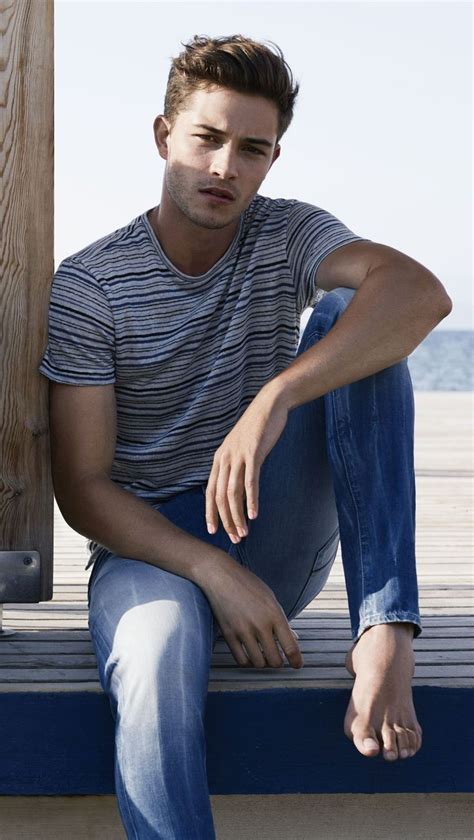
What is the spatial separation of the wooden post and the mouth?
289 millimetres

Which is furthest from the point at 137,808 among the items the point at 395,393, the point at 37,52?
the point at 37,52

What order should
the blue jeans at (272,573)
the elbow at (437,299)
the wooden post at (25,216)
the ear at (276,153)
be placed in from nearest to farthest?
1. the blue jeans at (272,573)
2. the elbow at (437,299)
3. the wooden post at (25,216)
4. the ear at (276,153)

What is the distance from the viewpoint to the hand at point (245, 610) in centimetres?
202

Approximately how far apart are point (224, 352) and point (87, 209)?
41.5m

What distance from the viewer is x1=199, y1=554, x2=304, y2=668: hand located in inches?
79.5

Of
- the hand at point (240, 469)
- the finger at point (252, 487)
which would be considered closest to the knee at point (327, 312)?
the hand at point (240, 469)

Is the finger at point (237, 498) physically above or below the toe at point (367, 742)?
above

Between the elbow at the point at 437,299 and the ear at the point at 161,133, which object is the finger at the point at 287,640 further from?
the ear at the point at 161,133

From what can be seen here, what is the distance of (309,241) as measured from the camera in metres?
2.36

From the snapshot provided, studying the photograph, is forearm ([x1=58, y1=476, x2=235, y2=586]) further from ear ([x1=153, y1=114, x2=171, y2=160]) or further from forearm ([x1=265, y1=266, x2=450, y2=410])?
ear ([x1=153, y1=114, x2=171, y2=160])

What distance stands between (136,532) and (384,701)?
0.50m

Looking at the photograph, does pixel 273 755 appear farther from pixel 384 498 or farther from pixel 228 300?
pixel 228 300

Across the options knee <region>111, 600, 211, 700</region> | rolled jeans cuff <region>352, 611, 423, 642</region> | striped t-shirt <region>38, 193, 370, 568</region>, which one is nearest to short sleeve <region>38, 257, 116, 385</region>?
striped t-shirt <region>38, 193, 370, 568</region>

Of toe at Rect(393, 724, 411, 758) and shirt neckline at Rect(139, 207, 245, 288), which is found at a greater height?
shirt neckline at Rect(139, 207, 245, 288)
